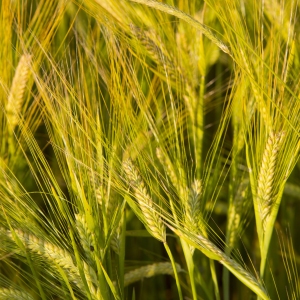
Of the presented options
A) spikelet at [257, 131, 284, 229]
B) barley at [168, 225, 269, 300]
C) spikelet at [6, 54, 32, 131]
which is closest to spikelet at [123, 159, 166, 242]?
barley at [168, 225, 269, 300]

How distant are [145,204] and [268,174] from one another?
190mm

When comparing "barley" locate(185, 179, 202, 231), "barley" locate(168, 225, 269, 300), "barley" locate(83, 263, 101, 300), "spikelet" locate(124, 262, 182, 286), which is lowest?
"spikelet" locate(124, 262, 182, 286)

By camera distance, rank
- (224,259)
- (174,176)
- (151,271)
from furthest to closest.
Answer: (151,271), (174,176), (224,259)

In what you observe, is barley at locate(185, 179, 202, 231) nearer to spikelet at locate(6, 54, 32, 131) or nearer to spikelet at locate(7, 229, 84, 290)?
spikelet at locate(7, 229, 84, 290)

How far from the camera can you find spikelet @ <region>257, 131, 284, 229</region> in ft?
2.65

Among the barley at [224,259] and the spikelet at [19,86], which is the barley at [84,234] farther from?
the spikelet at [19,86]

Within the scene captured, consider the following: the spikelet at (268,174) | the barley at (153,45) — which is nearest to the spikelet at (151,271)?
the spikelet at (268,174)

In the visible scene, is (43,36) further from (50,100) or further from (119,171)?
(119,171)

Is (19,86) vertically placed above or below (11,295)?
above

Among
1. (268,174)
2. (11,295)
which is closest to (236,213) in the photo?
(268,174)

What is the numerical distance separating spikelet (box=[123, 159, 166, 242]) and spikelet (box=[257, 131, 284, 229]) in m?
0.16

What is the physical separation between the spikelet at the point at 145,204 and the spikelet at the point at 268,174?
16 centimetres

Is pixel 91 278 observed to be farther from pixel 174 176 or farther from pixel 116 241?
pixel 174 176

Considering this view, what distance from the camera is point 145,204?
2.57 ft
